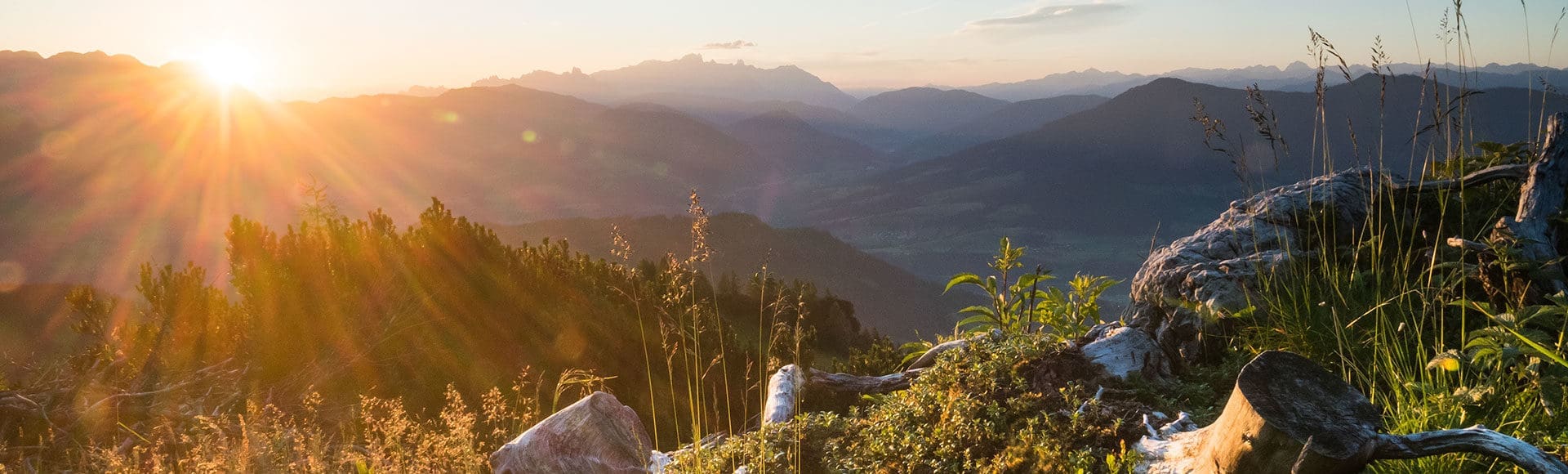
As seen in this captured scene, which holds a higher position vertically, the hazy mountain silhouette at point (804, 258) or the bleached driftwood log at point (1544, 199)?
the bleached driftwood log at point (1544, 199)

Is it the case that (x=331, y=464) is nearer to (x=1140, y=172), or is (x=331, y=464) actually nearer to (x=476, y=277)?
(x=476, y=277)

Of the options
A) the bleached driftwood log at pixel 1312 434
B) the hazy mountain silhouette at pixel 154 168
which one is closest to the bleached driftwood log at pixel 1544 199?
the bleached driftwood log at pixel 1312 434

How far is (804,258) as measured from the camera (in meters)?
91.8

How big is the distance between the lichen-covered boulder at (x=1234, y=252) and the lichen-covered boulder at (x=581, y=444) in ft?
11.4

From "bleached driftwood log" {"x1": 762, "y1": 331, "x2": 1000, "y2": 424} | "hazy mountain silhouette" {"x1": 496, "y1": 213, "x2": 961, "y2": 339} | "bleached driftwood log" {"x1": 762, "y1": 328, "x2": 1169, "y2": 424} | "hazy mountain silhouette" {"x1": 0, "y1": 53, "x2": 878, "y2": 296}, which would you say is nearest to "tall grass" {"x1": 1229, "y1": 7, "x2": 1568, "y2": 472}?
"bleached driftwood log" {"x1": 762, "y1": 328, "x2": 1169, "y2": 424}

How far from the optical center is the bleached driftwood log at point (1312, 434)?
2.18 m

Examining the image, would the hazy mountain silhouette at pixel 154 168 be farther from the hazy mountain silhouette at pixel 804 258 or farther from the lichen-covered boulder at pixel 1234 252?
the hazy mountain silhouette at pixel 804 258

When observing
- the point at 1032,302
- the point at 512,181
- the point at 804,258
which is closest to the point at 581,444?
the point at 1032,302

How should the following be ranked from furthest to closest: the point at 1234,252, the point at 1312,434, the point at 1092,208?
the point at 1092,208 → the point at 1234,252 → the point at 1312,434

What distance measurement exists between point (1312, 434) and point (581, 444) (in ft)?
12.7

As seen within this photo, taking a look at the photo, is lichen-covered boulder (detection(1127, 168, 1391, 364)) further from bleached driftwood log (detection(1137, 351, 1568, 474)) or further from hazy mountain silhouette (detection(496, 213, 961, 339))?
hazy mountain silhouette (detection(496, 213, 961, 339))

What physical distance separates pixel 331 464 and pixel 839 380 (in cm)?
369

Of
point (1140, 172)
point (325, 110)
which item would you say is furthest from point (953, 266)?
point (325, 110)

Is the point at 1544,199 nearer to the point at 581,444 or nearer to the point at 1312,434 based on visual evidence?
the point at 1312,434
